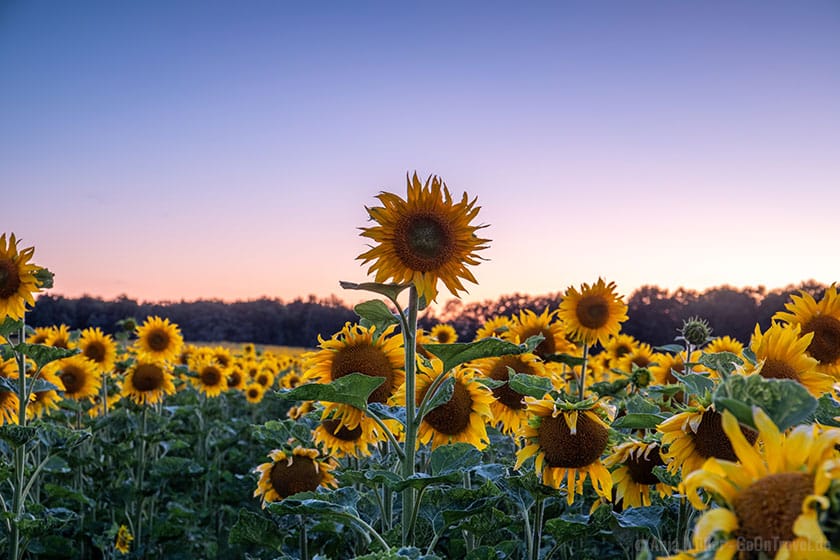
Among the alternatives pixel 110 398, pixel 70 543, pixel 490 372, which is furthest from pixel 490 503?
pixel 110 398

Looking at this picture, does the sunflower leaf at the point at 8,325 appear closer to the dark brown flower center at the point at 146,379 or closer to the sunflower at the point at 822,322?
the dark brown flower center at the point at 146,379

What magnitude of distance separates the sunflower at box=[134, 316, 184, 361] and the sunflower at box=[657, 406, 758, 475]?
824 centimetres

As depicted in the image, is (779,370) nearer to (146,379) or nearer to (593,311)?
(593,311)

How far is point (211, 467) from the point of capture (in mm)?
7461

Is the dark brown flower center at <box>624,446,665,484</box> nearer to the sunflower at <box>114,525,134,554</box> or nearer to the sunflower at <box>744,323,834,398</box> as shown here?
the sunflower at <box>744,323,834,398</box>

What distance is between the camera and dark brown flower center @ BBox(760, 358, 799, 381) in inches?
92.7

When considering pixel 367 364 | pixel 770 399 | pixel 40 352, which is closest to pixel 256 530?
pixel 367 364

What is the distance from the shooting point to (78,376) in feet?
25.5

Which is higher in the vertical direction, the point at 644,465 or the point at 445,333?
the point at 445,333

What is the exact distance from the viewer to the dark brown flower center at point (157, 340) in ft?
29.8

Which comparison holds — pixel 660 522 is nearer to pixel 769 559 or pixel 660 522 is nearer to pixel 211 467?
pixel 769 559

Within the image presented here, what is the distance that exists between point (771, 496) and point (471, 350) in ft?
4.65

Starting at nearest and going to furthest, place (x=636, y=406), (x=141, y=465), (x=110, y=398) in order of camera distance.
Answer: (x=636, y=406), (x=141, y=465), (x=110, y=398)

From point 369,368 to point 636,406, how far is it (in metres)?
1.33
